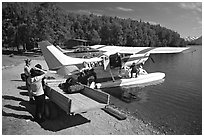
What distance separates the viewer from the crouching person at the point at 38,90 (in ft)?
21.3

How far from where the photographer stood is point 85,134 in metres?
6.11

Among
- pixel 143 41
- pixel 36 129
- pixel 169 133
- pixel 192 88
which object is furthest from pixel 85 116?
pixel 143 41

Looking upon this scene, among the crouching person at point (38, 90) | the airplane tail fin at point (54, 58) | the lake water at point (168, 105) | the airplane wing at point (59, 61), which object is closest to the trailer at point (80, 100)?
the crouching person at point (38, 90)

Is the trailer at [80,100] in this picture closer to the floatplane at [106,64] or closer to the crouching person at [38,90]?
the crouching person at [38,90]

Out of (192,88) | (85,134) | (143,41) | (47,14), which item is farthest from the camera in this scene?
(143,41)

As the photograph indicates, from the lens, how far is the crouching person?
6.49 meters

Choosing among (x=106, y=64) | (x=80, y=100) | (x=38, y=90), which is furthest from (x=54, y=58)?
(x=38, y=90)

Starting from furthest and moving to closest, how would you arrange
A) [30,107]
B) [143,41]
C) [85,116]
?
[143,41]
[30,107]
[85,116]

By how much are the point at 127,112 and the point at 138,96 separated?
334 centimetres

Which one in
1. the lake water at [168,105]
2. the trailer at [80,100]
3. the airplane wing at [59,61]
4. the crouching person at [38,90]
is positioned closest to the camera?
the trailer at [80,100]

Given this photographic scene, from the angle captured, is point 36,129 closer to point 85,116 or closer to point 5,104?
point 85,116

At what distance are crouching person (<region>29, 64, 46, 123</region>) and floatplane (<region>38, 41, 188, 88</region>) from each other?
270 inches

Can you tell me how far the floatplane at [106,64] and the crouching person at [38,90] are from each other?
6868mm

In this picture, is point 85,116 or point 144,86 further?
point 144,86
